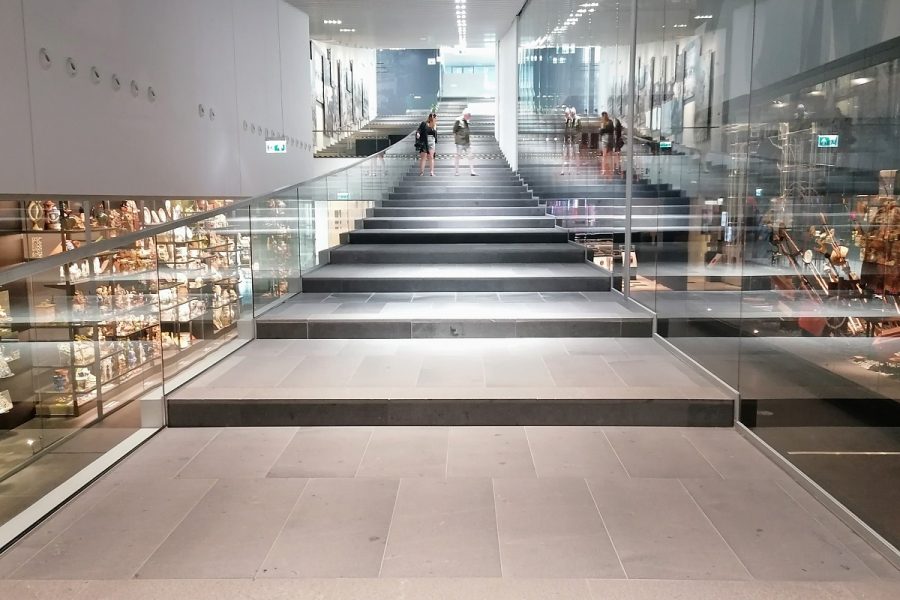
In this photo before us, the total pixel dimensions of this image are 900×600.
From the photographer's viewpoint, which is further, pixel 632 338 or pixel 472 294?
pixel 472 294

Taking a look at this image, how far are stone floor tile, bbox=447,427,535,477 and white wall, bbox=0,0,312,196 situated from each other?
4.17 metres

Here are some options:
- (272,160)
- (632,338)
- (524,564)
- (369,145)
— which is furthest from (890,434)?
(369,145)

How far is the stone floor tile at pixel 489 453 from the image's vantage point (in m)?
2.89

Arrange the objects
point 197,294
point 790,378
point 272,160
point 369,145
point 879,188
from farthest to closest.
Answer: point 369,145, point 272,160, point 197,294, point 790,378, point 879,188

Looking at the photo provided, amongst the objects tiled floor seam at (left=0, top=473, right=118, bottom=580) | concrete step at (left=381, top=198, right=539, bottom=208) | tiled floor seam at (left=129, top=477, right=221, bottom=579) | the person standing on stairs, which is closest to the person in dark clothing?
concrete step at (left=381, top=198, right=539, bottom=208)

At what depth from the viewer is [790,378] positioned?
282cm

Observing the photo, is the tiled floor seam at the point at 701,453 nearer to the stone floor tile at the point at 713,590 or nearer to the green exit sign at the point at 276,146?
the stone floor tile at the point at 713,590

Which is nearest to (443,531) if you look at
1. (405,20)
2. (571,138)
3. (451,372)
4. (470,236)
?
(451,372)

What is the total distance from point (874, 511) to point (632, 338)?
8.67 feet

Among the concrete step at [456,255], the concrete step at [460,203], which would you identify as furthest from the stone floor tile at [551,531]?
the concrete step at [460,203]

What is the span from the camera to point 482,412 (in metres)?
3.46

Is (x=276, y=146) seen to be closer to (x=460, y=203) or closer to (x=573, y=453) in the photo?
→ (x=460, y=203)

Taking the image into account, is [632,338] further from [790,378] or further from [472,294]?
[790,378]

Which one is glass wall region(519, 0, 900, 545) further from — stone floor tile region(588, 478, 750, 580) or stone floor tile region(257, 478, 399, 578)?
stone floor tile region(257, 478, 399, 578)
